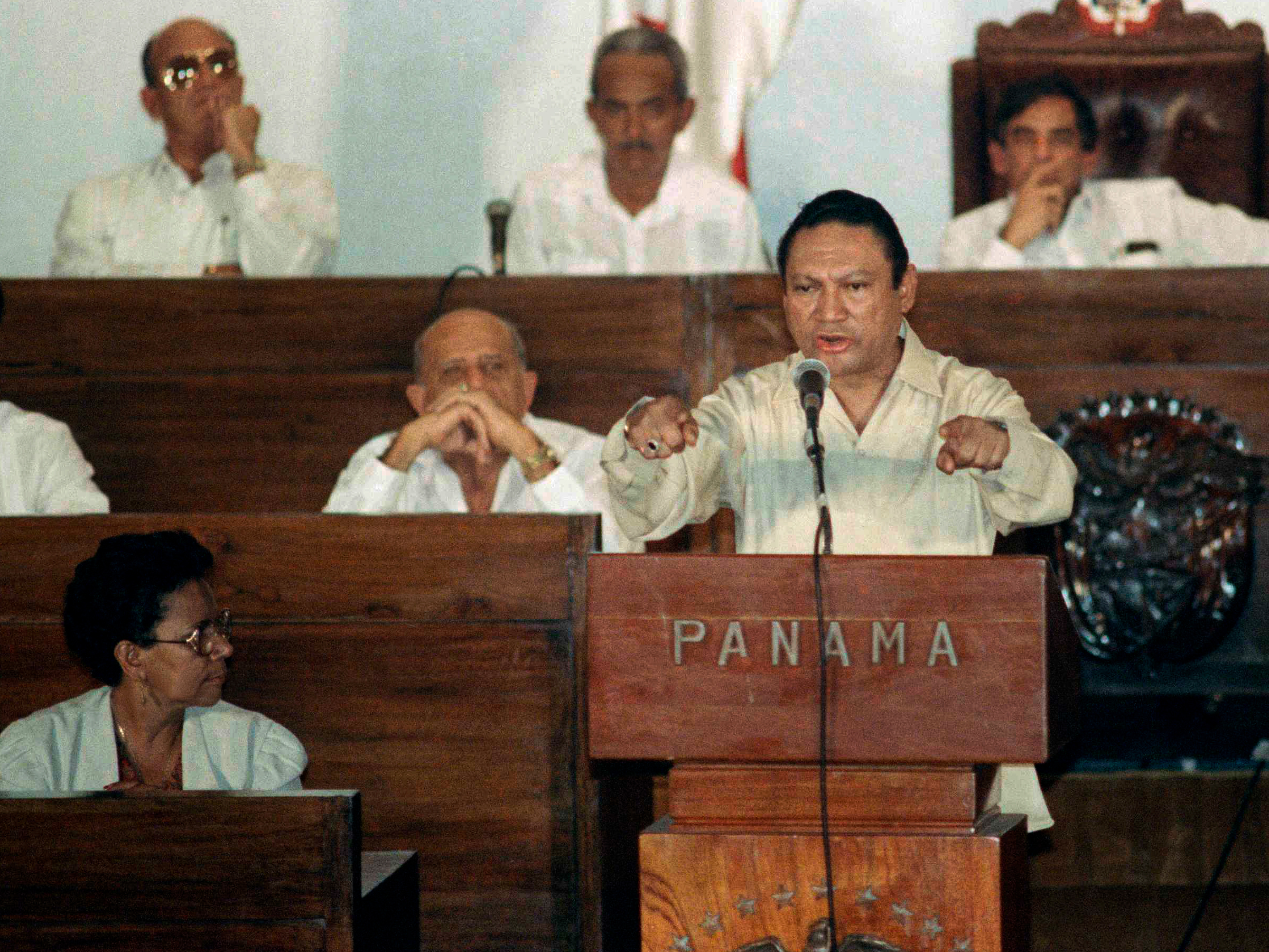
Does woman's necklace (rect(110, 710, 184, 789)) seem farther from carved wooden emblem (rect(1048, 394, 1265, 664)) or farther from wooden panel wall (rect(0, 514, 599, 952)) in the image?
carved wooden emblem (rect(1048, 394, 1265, 664))

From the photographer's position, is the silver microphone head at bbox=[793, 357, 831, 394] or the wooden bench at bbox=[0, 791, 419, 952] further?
the wooden bench at bbox=[0, 791, 419, 952]

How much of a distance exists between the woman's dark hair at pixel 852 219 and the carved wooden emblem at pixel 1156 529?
1.77 meters

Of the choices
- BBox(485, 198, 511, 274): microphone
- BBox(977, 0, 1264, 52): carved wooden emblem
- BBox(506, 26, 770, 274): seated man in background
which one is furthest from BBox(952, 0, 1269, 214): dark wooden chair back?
BBox(485, 198, 511, 274): microphone

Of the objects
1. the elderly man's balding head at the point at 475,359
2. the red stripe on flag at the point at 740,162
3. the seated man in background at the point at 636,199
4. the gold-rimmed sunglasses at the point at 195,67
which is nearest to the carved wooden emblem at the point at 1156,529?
the elderly man's balding head at the point at 475,359

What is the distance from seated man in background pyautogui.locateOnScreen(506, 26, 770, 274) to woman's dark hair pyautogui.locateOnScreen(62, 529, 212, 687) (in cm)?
219

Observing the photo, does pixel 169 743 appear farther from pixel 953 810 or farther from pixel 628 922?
pixel 953 810

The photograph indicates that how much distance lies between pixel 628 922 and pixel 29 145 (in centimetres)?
435

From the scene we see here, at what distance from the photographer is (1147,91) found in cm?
576

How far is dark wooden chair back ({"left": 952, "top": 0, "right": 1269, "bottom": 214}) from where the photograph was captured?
5.69 meters

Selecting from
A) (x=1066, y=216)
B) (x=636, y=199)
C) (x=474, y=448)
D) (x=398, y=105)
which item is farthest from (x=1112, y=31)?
(x=474, y=448)

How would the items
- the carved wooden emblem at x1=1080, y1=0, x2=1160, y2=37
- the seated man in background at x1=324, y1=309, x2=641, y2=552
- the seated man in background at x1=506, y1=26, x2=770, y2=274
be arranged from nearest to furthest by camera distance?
the seated man in background at x1=324, y1=309, x2=641, y2=552
the seated man in background at x1=506, y1=26, x2=770, y2=274
the carved wooden emblem at x1=1080, y1=0, x2=1160, y2=37

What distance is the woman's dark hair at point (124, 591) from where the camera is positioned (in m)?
2.85

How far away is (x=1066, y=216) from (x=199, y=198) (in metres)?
2.27

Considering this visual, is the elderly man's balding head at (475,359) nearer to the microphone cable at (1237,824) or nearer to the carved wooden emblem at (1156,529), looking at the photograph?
the carved wooden emblem at (1156,529)
